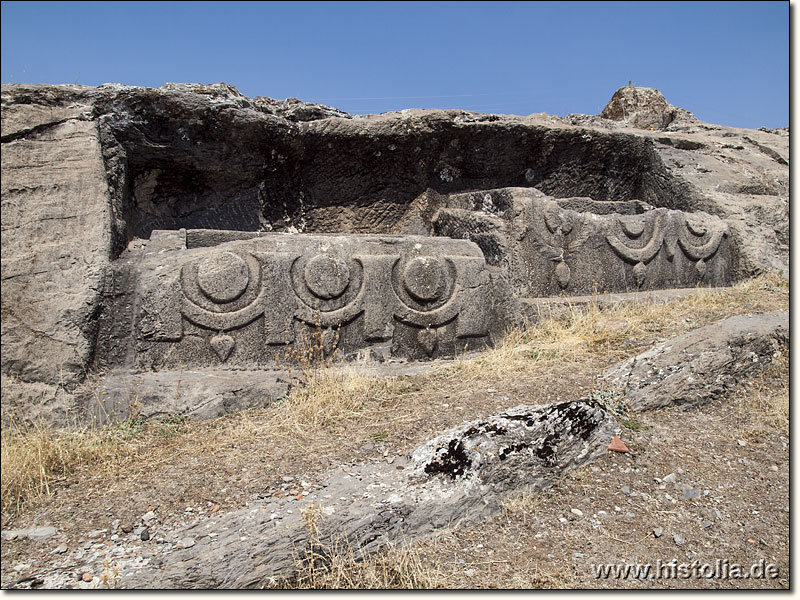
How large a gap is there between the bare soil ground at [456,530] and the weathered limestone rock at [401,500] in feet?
0.25

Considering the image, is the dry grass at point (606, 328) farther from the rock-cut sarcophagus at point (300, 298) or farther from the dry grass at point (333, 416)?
the rock-cut sarcophagus at point (300, 298)

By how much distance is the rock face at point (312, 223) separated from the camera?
3379 millimetres

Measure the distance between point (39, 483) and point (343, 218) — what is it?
334 centimetres

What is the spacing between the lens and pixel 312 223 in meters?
5.36

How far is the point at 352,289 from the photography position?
393 centimetres

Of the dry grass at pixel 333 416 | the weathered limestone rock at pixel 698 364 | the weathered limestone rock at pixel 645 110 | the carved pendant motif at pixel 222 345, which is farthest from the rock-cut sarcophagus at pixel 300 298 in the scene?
the weathered limestone rock at pixel 645 110

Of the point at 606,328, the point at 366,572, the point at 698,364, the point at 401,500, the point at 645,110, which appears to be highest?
the point at 645,110

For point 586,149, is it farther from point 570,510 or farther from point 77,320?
point 77,320

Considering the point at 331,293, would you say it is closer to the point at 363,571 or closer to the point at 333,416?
the point at 333,416

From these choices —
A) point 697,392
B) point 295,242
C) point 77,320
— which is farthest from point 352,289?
point 697,392

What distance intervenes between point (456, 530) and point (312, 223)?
134 inches

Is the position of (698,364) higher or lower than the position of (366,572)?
higher

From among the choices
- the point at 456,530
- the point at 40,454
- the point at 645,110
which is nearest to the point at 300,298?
the point at 40,454

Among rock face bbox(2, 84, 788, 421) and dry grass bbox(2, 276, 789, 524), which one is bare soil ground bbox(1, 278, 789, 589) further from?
rock face bbox(2, 84, 788, 421)
